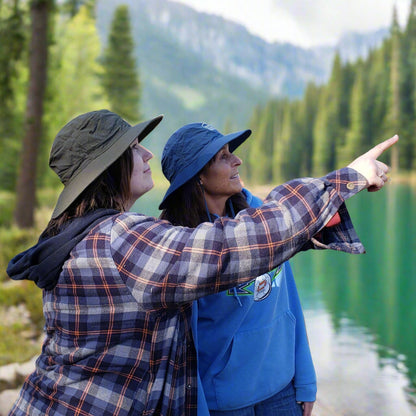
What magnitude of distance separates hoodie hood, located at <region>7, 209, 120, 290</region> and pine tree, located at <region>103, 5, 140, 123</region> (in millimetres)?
29978

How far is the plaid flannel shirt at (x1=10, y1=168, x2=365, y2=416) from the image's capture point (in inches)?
43.5

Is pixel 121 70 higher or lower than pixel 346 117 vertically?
higher

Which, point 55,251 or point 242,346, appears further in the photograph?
point 242,346

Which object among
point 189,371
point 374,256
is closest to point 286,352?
point 189,371

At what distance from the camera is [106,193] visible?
1310 millimetres

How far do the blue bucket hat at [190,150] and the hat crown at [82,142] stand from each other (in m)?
0.43

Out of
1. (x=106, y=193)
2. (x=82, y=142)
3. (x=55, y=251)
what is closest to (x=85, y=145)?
(x=82, y=142)

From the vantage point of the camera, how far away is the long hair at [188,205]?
180 centimetres

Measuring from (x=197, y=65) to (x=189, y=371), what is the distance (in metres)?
133

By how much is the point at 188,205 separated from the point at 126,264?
2.29 feet

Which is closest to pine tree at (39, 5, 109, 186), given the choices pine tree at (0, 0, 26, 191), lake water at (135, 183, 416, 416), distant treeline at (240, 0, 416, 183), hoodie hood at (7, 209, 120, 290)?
pine tree at (0, 0, 26, 191)

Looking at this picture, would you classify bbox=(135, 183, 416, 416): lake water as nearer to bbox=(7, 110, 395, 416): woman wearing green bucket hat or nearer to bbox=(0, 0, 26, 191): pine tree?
bbox=(7, 110, 395, 416): woman wearing green bucket hat

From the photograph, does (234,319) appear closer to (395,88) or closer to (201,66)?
(395,88)

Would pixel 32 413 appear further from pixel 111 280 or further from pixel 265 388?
pixel 265 388
